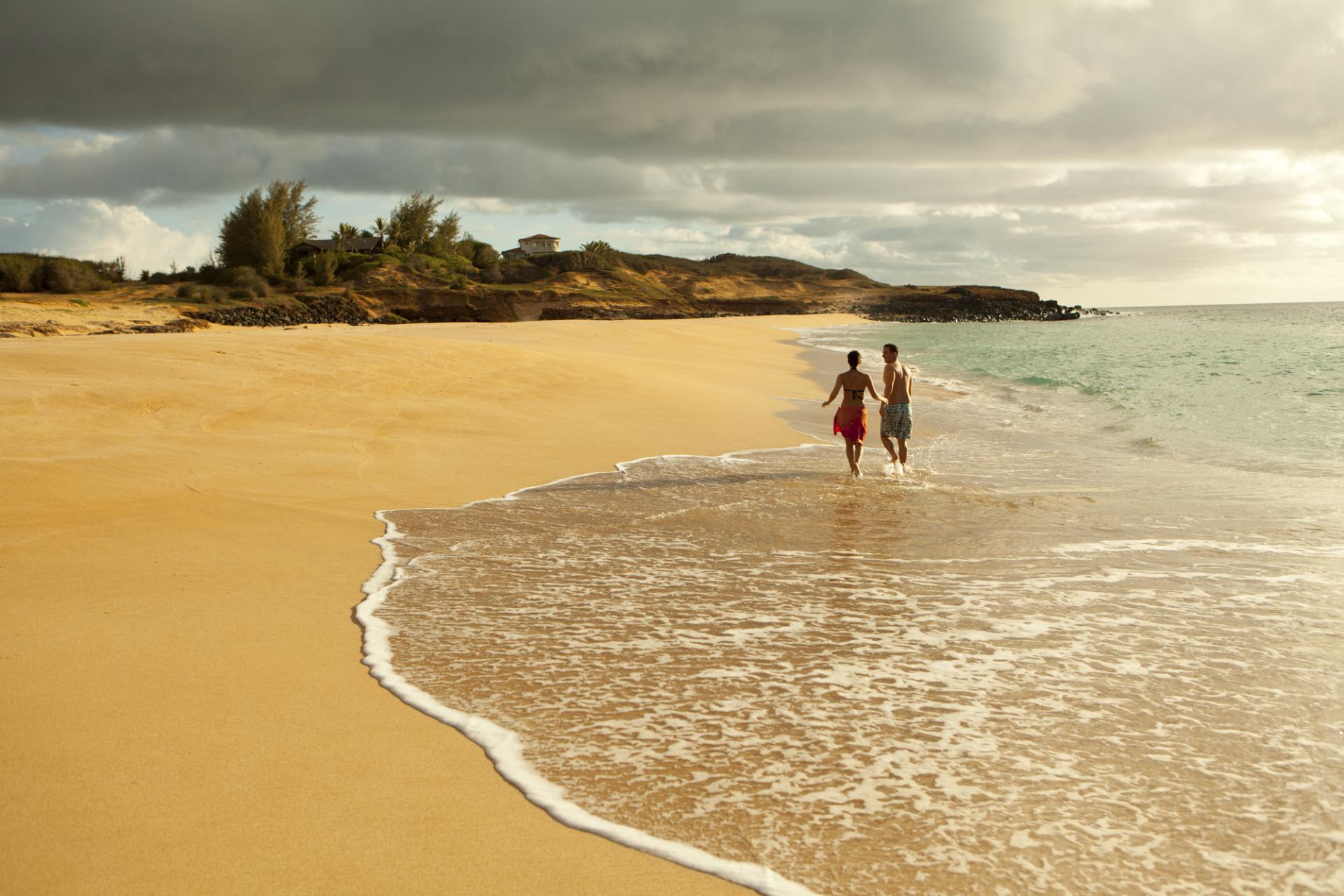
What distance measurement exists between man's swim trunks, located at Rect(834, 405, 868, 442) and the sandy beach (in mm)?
2146

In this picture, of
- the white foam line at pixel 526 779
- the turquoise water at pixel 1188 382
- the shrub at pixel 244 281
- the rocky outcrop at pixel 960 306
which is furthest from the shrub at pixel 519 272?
the white foam line at pixel 526 779

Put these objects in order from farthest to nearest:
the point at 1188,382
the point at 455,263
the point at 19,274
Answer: the point at 455,263 < the point at 19,274 < the point at 1188,382

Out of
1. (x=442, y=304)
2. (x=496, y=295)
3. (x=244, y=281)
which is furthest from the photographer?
(x=496, y=295)

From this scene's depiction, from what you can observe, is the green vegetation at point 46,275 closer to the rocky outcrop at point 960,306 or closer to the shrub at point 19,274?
the shrub at point 19,274

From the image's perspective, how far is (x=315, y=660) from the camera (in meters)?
4.69

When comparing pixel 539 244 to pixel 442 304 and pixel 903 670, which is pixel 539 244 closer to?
pixel 442 304

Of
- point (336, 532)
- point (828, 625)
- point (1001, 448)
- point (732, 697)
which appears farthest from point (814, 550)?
point (1001, 448)

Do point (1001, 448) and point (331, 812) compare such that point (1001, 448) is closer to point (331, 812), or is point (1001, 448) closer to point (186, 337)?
point (331, 812)

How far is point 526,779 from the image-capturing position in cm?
359

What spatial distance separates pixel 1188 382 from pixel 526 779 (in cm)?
2922

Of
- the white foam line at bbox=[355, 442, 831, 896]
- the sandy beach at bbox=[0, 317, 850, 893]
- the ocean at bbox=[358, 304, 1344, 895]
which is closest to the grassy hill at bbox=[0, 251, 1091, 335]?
the sandy beach at bbox=[0, 317, 850, 893]

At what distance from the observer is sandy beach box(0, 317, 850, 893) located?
9.96ft

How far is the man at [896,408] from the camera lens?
38.4 feet

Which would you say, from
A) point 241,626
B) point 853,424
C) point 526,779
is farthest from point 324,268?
point 526,779
